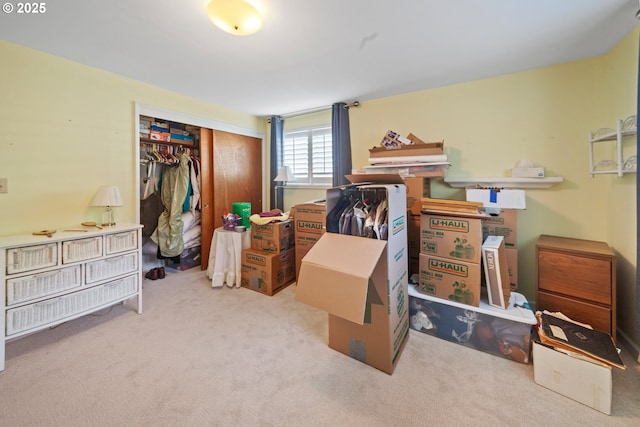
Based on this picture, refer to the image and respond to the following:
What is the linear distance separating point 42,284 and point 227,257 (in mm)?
1512

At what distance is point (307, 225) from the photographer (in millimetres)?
2855

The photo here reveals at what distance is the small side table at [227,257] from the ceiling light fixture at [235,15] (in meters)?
2.06

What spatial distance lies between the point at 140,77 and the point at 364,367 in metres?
3.52

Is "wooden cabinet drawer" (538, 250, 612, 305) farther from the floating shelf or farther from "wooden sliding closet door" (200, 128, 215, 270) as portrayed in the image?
"wooden sliding closet door" (200, 128, 215, 270)

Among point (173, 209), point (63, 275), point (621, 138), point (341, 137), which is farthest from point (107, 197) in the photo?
point (621, 138)

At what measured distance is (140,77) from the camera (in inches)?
102

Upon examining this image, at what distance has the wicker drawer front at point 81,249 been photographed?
1870mm

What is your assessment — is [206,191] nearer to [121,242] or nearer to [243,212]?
[243,212]

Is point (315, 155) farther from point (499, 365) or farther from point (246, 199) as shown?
point (499, 365)

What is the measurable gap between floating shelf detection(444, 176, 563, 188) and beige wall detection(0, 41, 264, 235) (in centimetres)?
362

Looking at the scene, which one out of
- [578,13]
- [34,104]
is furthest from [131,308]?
[578,13]

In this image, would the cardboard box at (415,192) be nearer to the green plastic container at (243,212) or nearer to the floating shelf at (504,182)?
the floating shelf at (504,182)

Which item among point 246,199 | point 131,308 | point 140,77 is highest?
point 140,77

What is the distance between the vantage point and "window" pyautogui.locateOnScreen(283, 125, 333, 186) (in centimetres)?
366
